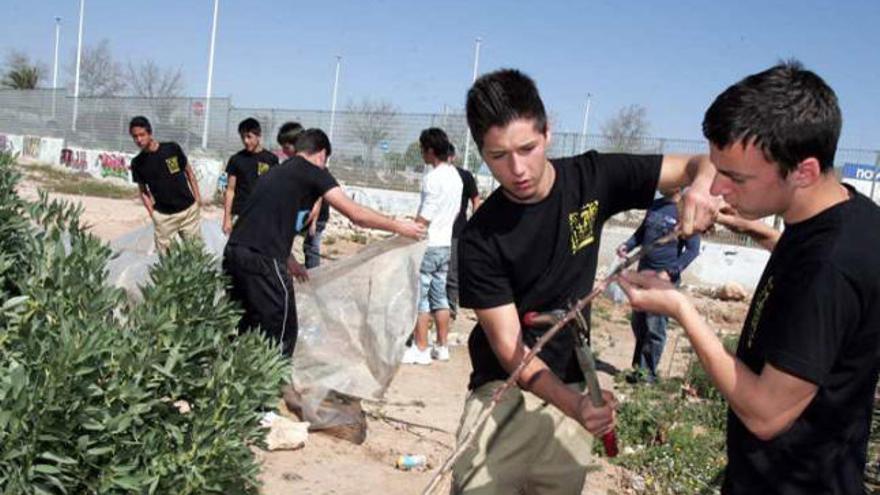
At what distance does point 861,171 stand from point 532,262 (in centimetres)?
1203

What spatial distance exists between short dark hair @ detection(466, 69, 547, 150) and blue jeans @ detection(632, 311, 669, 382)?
A: 14.0 ft

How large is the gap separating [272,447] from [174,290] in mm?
1864

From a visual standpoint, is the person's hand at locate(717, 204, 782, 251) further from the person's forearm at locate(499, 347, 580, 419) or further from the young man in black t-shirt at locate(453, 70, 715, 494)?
the person's forearm at locate(499, 347, 580, 419)

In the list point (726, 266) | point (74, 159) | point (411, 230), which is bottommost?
point (74, 159)

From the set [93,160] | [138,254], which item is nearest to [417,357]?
[138,254]

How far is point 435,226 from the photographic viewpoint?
6.46 m

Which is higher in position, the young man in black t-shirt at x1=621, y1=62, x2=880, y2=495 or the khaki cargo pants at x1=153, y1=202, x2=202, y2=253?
the young man in black t-shirt at x1=621, y1=62, x2=880, y2=495

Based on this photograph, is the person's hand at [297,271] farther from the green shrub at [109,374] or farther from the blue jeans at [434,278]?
the green shrub at [109,374]

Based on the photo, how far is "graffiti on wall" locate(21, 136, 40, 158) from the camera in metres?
31.0

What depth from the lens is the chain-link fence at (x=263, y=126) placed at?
1773cm

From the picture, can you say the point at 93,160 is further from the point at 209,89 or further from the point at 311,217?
the point at 311,217

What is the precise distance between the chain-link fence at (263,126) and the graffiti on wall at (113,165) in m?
0.70

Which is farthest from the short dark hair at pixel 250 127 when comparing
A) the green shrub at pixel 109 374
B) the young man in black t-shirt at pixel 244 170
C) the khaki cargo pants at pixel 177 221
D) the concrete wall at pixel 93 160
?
the concrete wall at pixel 93 160

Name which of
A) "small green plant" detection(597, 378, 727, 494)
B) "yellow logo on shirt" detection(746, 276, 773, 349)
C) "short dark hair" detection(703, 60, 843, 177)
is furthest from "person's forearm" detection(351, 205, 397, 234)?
"short dark hair" detection(703, 60, 843, 177)
